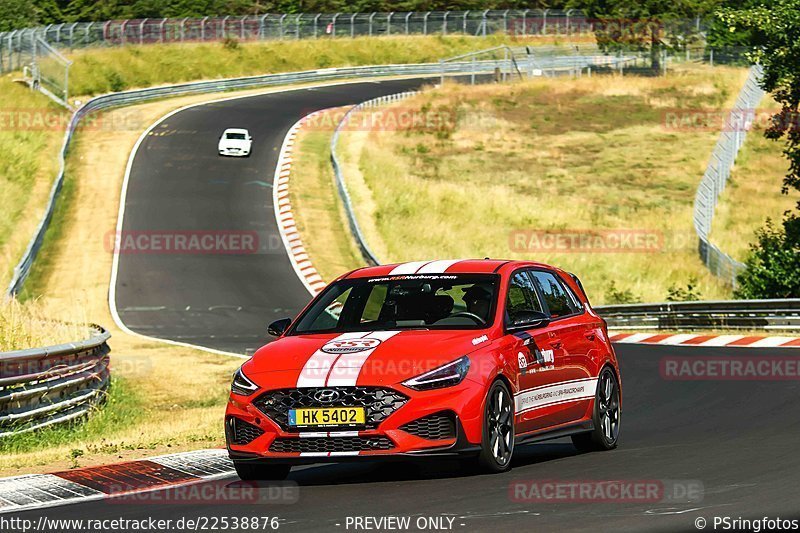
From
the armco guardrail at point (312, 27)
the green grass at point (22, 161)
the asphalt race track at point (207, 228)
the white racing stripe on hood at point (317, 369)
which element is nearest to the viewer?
the white racing stripe on hood at point (317, 369)

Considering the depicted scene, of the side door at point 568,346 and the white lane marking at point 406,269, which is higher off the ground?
the white lane marking at point 406,269

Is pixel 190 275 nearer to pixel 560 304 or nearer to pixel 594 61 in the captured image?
pixel 560 304

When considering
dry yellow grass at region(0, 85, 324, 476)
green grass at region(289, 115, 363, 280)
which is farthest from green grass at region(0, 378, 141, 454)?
green grass at region(289, 115, 363, 280)

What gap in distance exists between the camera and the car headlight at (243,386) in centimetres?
1031

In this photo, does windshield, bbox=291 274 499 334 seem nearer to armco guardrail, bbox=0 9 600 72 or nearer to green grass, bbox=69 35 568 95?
armco guardrail, bbox=0 9 600 72

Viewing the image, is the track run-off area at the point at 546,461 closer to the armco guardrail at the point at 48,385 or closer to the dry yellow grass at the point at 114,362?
A: the dry yellow grass at the point at 114,362

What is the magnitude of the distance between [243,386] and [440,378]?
1532mm

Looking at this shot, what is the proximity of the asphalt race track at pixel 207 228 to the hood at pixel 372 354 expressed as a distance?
56.8ft

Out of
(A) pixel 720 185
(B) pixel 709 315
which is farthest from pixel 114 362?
(A) pixel 720 185

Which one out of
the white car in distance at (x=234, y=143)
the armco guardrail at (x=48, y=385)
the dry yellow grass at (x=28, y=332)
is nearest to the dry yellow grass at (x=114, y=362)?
the armco guardrail at (x=48, y=385)

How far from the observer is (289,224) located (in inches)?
1756

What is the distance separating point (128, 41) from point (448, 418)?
225 feet

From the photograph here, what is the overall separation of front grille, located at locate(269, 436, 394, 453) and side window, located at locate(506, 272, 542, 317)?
1.90 m

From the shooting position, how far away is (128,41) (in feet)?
248
